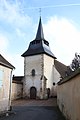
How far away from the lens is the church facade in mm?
29828

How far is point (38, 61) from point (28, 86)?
4562 mm

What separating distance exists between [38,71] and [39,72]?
269 mm

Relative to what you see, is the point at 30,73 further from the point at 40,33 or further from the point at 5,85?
the point at 5,85

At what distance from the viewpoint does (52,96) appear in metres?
31.2

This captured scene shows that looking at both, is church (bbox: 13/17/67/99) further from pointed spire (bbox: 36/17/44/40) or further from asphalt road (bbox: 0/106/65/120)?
asphalt road (bbox: 0/106/65/120)

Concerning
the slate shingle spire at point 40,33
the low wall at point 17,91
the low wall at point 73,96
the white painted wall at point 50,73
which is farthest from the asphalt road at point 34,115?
the slate shingle spire at point 40,33

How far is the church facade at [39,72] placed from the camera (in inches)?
1174

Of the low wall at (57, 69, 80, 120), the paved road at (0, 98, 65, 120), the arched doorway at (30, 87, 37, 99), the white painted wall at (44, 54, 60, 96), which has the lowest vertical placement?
the paved road at (0, 98, 65, 120)

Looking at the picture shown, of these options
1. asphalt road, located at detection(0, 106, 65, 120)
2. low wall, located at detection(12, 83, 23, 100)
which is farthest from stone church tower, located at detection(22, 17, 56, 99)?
asphalt road, located at detection(0, 106, 65, 120)

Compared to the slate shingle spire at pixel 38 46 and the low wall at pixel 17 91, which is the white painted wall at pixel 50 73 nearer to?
the slate shingle spire at pixel 38 46

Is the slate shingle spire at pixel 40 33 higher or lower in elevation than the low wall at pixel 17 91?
higher

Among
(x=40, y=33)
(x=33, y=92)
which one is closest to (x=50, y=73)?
(x=33, y=92)

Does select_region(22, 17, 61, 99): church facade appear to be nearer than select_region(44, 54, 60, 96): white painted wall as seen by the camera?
Yes

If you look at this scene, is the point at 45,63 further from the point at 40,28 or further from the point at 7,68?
the point at 7,68
